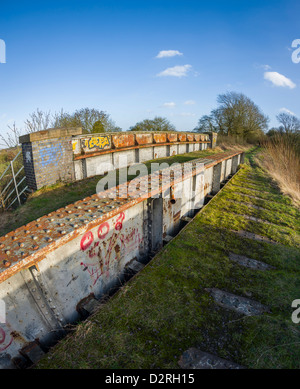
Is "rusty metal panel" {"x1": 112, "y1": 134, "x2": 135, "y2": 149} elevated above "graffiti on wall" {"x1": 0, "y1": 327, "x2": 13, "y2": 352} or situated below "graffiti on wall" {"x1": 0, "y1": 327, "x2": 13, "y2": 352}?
above

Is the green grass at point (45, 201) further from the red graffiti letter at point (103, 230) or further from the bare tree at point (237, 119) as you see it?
the bare tree at point (237, 119)

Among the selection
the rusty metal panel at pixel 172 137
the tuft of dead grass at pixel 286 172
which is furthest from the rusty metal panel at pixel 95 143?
the tuft of dead grass at pixel 286 172

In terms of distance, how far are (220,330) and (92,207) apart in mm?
2160

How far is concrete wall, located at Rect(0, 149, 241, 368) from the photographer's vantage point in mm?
1787

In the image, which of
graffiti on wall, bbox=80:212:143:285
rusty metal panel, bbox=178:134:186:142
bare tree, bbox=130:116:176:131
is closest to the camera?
graffiti on wall, bbox=80:212:143:285

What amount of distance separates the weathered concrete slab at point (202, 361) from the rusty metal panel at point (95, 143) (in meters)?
5.54

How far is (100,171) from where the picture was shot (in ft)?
22.4

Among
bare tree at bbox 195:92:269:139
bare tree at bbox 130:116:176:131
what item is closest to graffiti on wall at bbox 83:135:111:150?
bare tree at bbox 130:116:176:131

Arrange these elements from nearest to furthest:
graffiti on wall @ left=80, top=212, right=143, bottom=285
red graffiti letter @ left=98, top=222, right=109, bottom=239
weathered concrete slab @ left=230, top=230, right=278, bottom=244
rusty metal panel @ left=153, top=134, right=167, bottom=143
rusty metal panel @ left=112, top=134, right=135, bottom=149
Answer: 1. graffiti on wall @ left=80, top=212, right=143, bottom=285
2. red graffiti letter @ left=98, top=222, right=109, bottom=239
3. weathered concrete slab @ left=230, top=230, right=278, bottom=244
4. rusty metal panel @ left=112, top=134, right=135, bottom=149
5. rusty metal panel @ left=153, top=134, right=167, bottom=143

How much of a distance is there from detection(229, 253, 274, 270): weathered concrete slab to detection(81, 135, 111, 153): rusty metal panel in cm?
490

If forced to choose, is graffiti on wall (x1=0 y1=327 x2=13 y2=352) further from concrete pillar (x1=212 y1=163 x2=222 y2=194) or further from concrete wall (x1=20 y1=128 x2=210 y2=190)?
concrete pillar (x1=212 y1=163 x2=222 y2=194)

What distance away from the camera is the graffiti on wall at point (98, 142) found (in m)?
6.29

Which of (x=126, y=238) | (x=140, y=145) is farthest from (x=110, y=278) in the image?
(x=140, y=145)

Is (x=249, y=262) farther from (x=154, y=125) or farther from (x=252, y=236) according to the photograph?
(x=154, y=125)
